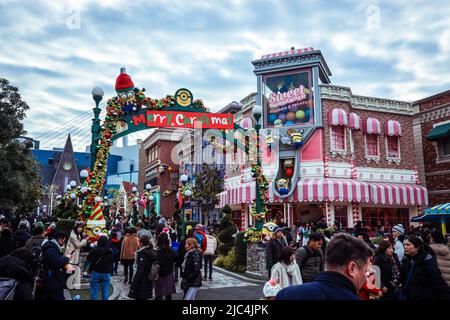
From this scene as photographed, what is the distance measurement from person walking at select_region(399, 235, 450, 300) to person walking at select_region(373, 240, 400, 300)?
947mm

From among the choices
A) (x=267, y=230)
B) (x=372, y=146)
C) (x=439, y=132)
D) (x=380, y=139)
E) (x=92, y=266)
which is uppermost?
(x=439, y=132)

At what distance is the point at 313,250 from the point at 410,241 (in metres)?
1.62

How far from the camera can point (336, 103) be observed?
2283 cm

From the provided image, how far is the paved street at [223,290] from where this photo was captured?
916 centimetres

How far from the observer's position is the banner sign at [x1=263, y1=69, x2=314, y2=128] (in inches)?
901

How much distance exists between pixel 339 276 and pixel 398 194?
23223mm

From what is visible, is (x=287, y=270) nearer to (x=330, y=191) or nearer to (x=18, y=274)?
(x=18, y=274)

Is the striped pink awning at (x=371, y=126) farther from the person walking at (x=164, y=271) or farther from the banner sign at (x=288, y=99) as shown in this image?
the person walking at (x=164, y=271)

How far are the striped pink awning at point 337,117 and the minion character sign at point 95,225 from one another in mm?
15859

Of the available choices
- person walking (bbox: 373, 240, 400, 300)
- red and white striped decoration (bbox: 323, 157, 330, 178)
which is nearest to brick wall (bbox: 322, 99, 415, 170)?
red and white striped decoration (bbox: 323, 157, 330, 178)

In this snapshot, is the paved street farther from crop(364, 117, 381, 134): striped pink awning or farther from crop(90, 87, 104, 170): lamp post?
crop(364, 117, 381, 134): striped pink awning

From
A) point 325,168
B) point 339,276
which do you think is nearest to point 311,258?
point 339,276

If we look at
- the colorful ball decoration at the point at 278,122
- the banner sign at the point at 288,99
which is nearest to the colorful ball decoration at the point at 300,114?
the banner sign at the point at 288,99

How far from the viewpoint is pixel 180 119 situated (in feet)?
45.0
